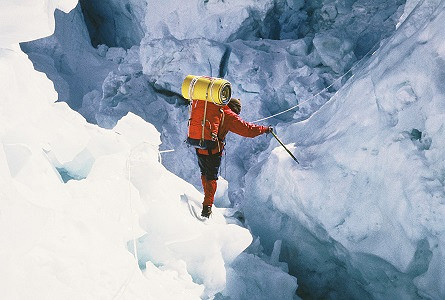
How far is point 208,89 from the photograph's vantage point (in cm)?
368

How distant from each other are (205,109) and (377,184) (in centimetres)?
161

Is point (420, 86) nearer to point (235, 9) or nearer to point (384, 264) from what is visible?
point (384, 264)

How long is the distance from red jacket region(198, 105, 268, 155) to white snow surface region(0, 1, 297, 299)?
2.13ft

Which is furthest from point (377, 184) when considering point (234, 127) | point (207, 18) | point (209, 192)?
point (207, 18)

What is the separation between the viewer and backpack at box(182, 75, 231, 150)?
369 centimetres

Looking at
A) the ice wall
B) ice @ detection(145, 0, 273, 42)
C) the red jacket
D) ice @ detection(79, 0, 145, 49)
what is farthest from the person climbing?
ice @ detection(79, 0, 145, 49)

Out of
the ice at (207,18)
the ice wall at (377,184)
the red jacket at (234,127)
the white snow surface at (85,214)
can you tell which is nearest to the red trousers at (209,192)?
the white snow surface at (85,214)

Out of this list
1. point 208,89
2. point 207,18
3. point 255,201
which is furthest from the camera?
point 207,18

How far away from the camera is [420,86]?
2.99 metres

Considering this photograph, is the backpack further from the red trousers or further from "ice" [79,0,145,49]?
"ice" [79,0,145,49]

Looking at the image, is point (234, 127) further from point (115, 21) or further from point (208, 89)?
point (115, 21)

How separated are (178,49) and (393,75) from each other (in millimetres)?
6301

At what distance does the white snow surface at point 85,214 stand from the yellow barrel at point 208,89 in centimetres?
64

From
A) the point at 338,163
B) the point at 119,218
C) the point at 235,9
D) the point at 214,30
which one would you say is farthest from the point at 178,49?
the point at 119,218
